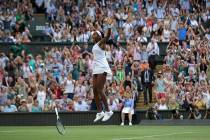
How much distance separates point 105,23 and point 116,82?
4.60 m

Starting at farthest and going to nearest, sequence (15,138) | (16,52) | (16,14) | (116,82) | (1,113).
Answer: (16,14)
(16,52)
(116,82)
(1,113)
(15,138)

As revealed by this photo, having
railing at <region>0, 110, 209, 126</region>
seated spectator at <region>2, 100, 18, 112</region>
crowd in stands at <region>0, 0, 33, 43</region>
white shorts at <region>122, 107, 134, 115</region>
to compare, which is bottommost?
railing at <region>0, 110, 209, 126</region>

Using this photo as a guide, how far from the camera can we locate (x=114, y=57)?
1271 inches

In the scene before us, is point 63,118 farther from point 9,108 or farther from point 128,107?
point 128,107

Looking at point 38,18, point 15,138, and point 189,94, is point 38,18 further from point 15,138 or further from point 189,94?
point 15,138

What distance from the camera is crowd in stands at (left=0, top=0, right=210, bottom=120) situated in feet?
96.5

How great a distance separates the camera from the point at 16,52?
32.8m

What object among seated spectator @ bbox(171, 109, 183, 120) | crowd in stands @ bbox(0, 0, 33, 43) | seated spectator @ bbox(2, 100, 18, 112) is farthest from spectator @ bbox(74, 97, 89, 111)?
crowd in stands @ bbox(0, 0, 33, 43)

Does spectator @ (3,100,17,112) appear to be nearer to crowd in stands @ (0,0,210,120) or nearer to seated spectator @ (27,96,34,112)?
crowd in stands @ (0,0,210,120)

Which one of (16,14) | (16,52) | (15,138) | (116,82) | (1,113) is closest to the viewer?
(15,138)

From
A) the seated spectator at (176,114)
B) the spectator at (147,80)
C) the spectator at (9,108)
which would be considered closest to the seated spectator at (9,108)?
the spectator at (9,108)

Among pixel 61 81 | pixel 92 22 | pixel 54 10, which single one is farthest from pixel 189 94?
pixel 54 10

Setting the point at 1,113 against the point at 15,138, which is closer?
the point at 15,138

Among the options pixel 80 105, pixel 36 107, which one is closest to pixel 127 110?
pixel 80 105
